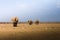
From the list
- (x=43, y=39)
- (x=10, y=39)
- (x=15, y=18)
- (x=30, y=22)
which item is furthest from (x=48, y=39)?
(x=30, y=22)

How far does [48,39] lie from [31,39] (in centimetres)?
73

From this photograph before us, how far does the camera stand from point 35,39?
8594 millimetres

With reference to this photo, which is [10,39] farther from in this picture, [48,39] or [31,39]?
[48,39]

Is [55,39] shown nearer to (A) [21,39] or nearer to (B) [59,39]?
(B) [59,39]

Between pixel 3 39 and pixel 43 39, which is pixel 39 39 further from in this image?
pixel 3 39

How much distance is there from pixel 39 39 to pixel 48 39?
15.2 inches

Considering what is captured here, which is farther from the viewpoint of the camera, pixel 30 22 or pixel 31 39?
pixel 30 22

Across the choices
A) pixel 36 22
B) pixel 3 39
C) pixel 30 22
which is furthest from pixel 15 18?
pixel 3 39

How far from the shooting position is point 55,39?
8.41 meters

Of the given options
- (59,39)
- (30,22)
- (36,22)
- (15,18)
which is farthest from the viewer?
(36,22)

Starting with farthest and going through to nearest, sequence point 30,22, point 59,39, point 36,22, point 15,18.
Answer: point 36,22, point 30,22, point 15,18, point 59,39

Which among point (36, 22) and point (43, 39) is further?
point (36, 22)

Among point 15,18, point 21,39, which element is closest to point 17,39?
point 21,39

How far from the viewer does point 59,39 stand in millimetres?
8367
